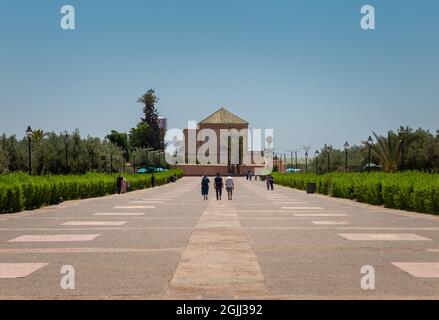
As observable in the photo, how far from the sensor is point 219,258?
419 inches

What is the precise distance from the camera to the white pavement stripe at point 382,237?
14.0 metres

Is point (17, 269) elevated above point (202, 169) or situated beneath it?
situated beneath

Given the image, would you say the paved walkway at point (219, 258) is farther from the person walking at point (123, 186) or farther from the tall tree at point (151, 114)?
the tall tree at point (151, 114)

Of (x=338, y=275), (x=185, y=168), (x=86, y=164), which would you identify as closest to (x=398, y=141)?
(x=86, y=164)

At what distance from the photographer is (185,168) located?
14400cm

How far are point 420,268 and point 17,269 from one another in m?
6.56

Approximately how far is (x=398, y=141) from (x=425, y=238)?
53.5 metres

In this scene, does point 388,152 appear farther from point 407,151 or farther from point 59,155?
point 59,155

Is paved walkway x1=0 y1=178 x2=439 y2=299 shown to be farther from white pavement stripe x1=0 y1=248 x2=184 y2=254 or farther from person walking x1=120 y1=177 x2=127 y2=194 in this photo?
person walking x1=120 y1=177 x2=127 y2=194

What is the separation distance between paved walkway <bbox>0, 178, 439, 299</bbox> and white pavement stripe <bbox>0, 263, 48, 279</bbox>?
0.02 m

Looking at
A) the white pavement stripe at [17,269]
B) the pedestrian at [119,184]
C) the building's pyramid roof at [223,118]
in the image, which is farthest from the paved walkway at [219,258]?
the building's pyramid roof at [223,118]

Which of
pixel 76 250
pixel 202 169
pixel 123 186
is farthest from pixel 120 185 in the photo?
pixel 202 169

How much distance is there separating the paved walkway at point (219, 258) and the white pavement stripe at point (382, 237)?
2cm
